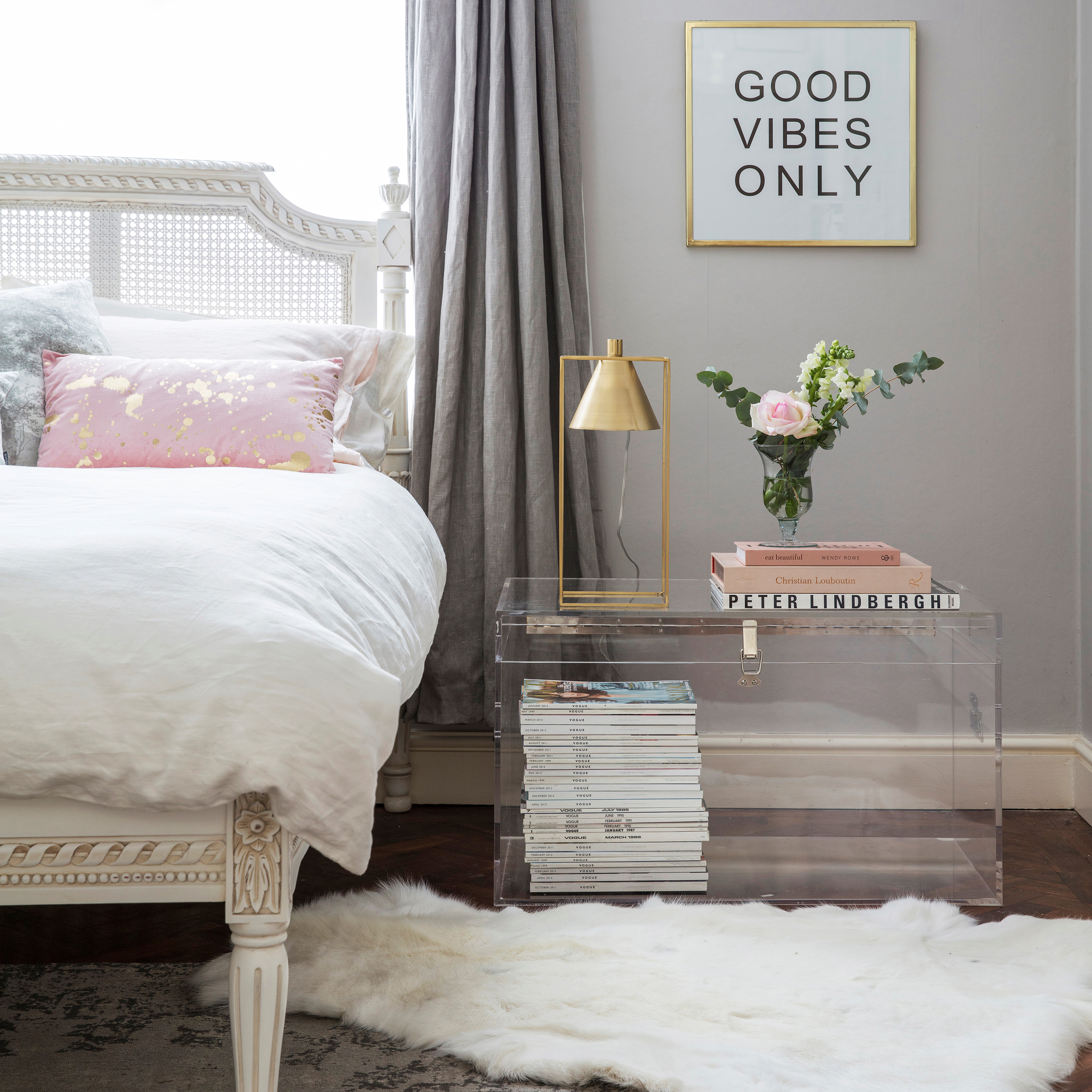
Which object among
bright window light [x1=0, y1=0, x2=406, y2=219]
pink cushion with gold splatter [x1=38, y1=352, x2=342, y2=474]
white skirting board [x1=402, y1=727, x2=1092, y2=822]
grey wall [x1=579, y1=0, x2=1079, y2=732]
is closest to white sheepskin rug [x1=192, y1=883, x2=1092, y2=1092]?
white skirting board [x1=402, y1=727, x2=1092, y2=822]

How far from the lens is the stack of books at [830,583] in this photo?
1706 mm

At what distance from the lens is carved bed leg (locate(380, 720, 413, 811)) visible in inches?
87.9

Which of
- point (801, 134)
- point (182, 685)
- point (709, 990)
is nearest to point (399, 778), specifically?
point (709, 990)

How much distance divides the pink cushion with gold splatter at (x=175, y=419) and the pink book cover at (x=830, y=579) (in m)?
0.78

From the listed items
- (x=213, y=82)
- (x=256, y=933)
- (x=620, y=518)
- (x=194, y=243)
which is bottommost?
(x=256, y=933)

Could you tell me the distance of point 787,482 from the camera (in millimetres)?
1820

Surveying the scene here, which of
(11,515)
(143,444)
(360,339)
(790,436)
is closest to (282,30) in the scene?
(360,339)

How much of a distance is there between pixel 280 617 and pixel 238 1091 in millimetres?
440

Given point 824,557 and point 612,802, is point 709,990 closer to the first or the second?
point 612,802

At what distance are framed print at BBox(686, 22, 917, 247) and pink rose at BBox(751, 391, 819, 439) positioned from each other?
0.65m

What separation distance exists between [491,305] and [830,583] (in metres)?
0.95

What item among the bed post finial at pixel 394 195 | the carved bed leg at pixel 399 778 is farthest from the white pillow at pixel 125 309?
the carved bed leg at pixel 399 778

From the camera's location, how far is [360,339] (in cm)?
216

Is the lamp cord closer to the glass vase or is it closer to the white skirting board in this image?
the glass vase
